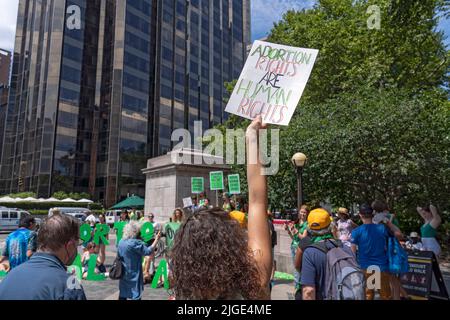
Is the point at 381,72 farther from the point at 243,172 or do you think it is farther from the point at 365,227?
the point at 365,227

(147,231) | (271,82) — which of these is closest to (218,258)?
(271,82)

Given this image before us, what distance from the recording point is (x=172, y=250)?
1.77m

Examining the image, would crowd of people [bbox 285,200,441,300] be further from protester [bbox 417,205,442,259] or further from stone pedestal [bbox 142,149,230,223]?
stone pedestal [bbox 142,149,230,223]

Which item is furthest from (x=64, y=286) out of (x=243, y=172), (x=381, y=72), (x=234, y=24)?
(x=234, y=24)

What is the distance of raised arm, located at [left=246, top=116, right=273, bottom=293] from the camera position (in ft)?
6.04

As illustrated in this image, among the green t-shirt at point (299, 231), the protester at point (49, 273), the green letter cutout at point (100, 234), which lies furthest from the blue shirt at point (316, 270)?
the green letter cutout at point (100, 234)

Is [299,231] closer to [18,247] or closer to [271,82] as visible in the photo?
[271,82]

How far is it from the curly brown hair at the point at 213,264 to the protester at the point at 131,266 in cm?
414

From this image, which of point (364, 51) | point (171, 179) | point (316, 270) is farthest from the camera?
point (364, 51)

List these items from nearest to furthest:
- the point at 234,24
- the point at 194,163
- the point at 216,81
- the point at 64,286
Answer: the point at 64,286
the point at 194,163
the point at 216,81
the point at 234,24

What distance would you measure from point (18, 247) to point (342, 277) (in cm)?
524

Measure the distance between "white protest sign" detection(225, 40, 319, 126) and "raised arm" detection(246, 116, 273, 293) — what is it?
686 mm

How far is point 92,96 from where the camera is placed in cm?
5203

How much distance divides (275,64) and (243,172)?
631 inches
